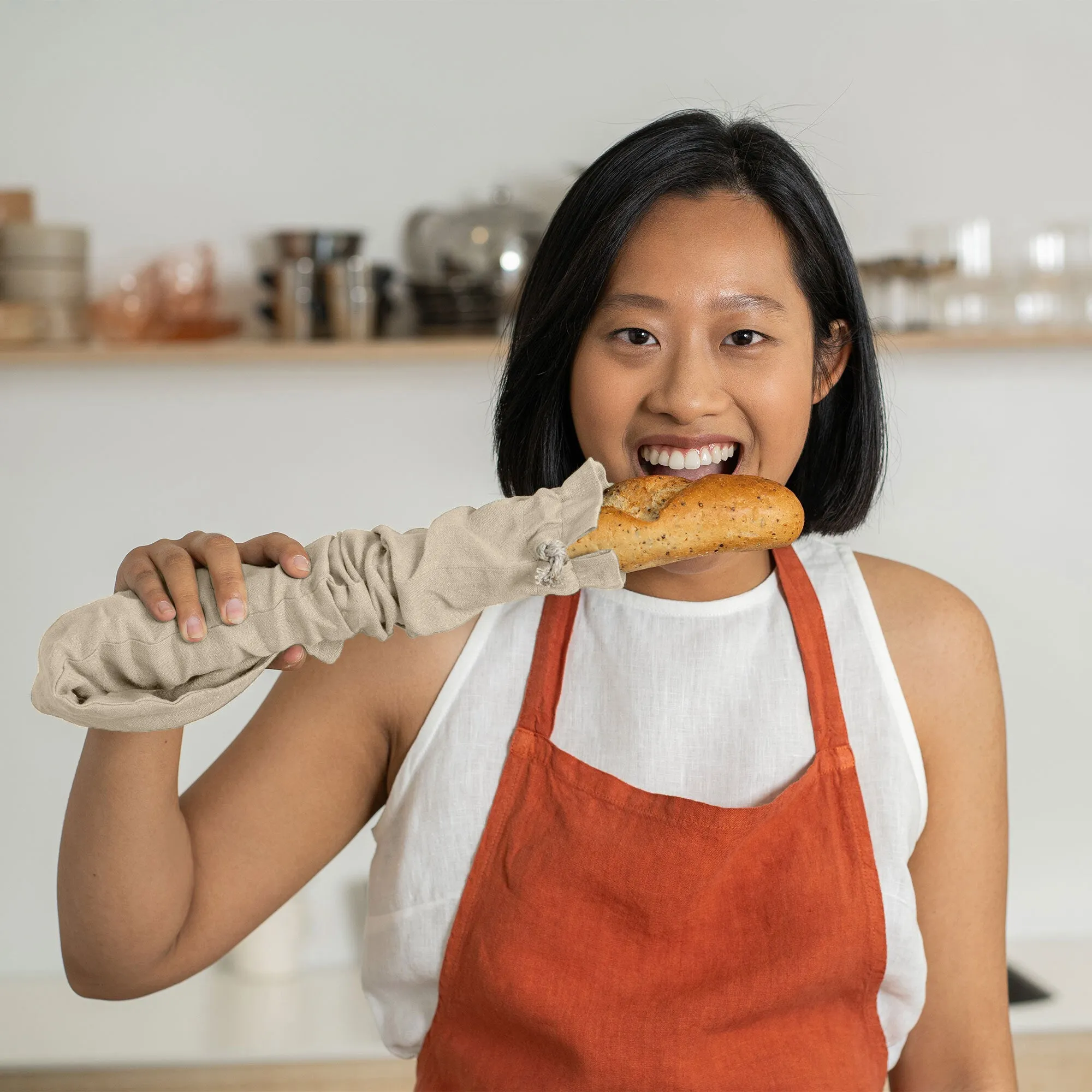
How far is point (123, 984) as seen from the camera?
3.77ft

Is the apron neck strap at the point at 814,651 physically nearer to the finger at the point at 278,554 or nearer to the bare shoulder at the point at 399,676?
the bare shoulder at the point at 399,676

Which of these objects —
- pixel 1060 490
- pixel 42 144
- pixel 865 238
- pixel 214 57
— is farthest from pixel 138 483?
pixel 1060 490

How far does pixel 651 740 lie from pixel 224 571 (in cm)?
54

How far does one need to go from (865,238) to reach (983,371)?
0.41 metres

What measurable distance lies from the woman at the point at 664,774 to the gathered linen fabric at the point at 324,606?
23cm

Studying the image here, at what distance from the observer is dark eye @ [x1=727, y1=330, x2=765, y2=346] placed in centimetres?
119

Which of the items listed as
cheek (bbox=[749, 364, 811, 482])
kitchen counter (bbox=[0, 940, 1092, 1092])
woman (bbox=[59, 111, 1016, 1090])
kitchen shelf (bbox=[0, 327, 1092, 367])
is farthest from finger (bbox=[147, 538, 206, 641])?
kitchen counter (bbox=[0, 940, 1092, 1092])

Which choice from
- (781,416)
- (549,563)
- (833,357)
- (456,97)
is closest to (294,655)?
(549,563)

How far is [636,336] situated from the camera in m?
1.20

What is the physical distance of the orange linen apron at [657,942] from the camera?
1199mm

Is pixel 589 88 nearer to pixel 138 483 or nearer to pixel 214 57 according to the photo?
pixel 214 57

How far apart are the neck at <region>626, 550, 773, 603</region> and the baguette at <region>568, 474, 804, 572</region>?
0.93ft

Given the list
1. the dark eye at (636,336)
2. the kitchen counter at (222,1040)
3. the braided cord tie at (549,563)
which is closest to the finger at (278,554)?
the braided cord tie at (549,563)

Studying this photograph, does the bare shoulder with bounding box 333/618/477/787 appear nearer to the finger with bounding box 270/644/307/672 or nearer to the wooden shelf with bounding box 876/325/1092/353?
the finger with bounding box 270/644/307/672
